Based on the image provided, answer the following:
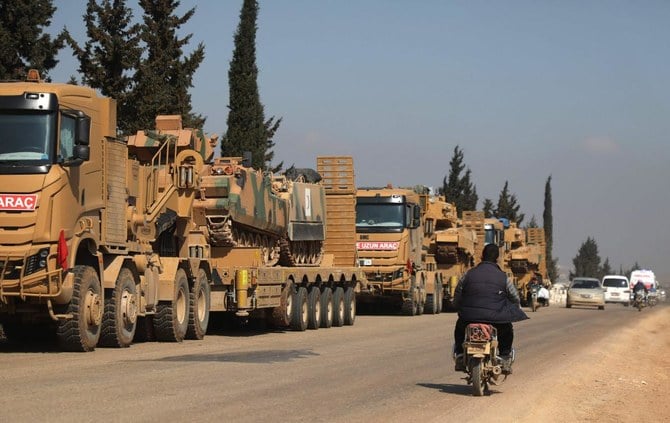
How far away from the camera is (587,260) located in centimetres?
12706

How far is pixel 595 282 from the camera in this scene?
55562 millimetres

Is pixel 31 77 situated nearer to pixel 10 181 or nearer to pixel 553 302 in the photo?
pixel 10 181

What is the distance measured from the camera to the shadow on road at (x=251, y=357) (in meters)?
16.6

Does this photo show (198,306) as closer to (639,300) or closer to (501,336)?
(501,336)

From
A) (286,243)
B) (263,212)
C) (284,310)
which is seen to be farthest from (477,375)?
(286,243)

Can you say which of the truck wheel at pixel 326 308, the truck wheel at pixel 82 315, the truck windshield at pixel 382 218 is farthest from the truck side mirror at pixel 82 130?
the truck windshield at pixel 382 218

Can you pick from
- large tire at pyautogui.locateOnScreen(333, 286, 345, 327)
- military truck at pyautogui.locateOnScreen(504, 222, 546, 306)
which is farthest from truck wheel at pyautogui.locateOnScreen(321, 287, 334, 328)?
military truck at pyautogui.locateOnScreen(504, 222, 546, 306)

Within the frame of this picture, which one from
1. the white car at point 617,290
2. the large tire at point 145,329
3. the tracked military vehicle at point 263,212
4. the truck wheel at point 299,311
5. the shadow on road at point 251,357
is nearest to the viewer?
the shadow on road at point 251,357

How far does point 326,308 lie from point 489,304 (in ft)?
50.0

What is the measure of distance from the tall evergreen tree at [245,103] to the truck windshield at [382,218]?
4581mm

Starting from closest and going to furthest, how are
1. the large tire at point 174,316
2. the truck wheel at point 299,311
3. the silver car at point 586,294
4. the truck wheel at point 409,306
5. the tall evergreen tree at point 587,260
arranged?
the large tire at point 174,316, the truck wheel at point 299,311, the truck wheel at point 409,306, the silver car at point 586,294, the tall evergreen tree at point 587,260

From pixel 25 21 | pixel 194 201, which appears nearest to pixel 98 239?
pixel 194 201

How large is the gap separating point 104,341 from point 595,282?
133 ft

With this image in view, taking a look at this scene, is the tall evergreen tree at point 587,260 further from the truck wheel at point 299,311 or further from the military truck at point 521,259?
the truck wheel at point 299,311
